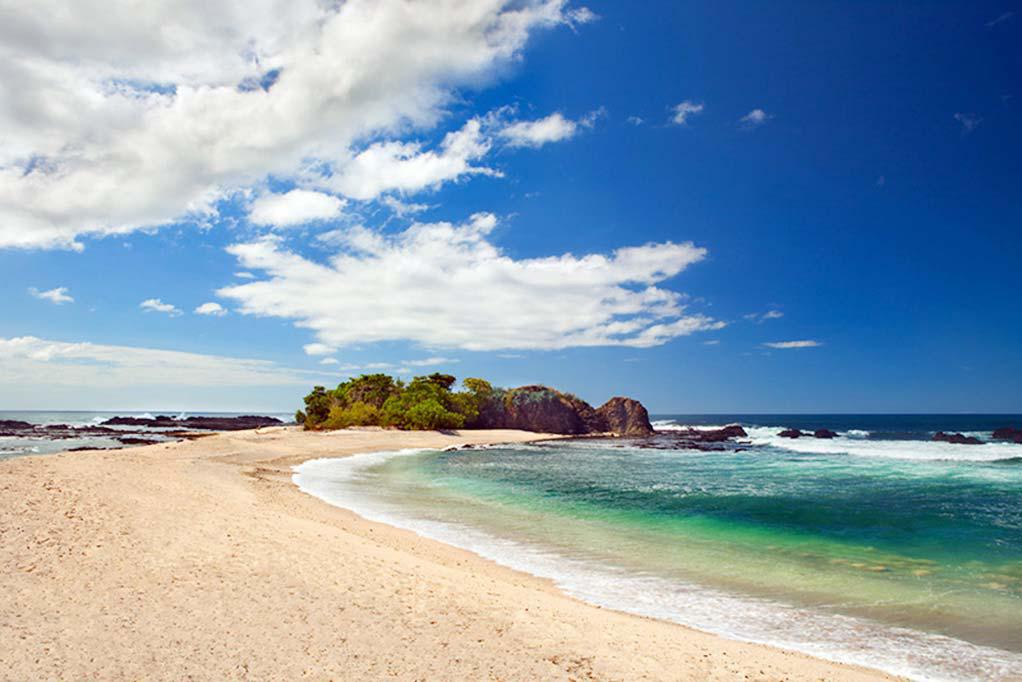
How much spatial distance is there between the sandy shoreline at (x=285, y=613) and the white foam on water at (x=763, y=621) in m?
0.57

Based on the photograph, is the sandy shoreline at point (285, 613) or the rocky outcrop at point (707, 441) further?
the rocky outcrop at point (707, 441)

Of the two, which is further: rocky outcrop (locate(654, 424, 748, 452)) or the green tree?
the green tree

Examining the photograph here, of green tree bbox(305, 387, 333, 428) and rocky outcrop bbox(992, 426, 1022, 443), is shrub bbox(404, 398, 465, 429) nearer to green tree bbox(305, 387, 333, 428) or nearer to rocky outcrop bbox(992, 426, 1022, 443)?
green tree bbox(305, 387, 333, 428)

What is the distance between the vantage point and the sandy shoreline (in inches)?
234

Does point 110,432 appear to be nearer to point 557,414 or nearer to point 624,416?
point 557,414

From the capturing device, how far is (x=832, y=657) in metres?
7.30

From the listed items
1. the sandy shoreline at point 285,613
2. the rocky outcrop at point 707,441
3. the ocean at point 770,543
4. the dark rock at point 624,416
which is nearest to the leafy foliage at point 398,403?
the dark rock at point 624,416

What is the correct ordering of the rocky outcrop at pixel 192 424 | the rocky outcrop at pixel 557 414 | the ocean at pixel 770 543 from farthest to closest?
the rocky outcrop at pixel 192 424 → the rocky outcrop at pixel 557 414 → the ocean at pixel 770 543

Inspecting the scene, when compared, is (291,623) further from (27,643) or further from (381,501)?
(381,501)

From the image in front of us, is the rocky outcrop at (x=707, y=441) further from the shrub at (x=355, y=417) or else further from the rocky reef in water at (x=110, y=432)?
the rocky reef in water at (x=110, y=432)

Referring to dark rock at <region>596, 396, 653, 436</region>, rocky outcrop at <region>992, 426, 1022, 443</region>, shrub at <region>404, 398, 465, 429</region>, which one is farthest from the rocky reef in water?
rocky outcrop at <region>992, 426, 1022, 443</region>

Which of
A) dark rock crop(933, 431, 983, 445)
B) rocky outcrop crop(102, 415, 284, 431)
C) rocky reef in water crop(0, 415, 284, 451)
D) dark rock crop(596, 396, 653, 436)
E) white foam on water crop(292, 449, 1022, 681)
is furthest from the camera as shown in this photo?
dark rock crop(596, 396, 653, 436)

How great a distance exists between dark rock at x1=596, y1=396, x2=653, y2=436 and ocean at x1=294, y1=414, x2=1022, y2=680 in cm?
5029

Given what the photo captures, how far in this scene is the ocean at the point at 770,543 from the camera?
833 cm
